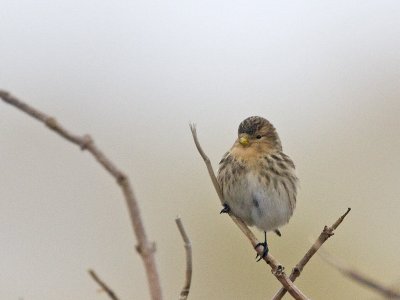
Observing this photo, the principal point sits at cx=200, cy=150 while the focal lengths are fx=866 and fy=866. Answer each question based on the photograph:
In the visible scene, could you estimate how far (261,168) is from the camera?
4043 millimetres

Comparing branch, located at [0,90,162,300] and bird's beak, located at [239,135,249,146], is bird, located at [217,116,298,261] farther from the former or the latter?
branch, located at [0,90,162,300]

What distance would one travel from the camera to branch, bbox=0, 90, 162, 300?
83cm

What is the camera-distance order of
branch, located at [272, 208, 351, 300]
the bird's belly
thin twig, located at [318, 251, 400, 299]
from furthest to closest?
the bird's belly
branch, located at [272, 208, 351, 300]
thin twig, located at [318, 251, 400, 299]

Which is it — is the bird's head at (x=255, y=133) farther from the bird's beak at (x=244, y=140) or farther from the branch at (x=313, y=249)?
the branch at (x=313, y=249)

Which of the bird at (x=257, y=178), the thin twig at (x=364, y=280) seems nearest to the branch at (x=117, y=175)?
the thin twig at (x=364, y=280)

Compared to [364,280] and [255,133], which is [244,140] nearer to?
[255,133]

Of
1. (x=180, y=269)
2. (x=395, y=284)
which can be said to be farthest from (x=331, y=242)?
(x=395, y=284)

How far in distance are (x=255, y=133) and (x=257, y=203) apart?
1.07 feet

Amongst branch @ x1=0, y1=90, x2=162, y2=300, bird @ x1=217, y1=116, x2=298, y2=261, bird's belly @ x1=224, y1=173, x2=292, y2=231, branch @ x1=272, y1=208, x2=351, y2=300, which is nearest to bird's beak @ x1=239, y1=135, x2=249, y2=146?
bird @ x1=217, y1=116, x2=298, y2=261

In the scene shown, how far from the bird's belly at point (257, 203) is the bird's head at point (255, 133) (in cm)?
15

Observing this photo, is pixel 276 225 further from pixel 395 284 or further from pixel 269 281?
pixel 395 284

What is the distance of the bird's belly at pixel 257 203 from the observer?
3963 mm

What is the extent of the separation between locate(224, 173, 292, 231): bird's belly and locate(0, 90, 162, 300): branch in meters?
3.10

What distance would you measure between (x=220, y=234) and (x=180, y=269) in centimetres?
62
